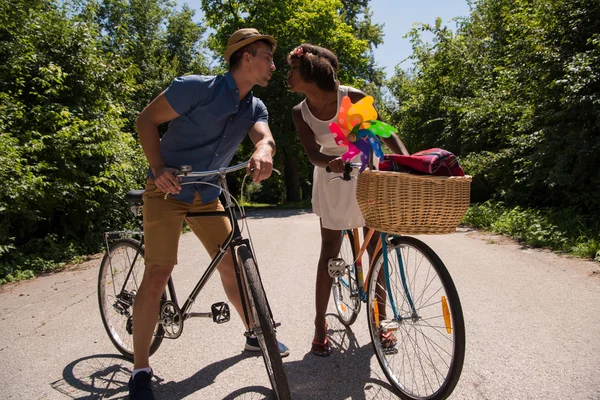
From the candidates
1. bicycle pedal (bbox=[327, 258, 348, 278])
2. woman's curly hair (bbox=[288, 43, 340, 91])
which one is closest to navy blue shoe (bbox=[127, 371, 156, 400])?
bicycle pedal (bbox=[327, 258, 348, 278])

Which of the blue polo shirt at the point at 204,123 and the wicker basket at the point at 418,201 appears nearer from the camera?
the wicker basket at the point at 418,201

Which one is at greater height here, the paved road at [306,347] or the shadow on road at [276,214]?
the paved road at [306,347]

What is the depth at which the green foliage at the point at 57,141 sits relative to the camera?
22.8 ft

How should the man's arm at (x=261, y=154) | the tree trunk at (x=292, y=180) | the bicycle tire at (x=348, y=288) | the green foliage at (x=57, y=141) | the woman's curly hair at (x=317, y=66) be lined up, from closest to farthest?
1. the man's arm at (x=261, y=154)
2. the woman's curly hair at (x=317, y=66)
3. the bicycle tire at (x=348, y=288)
4. the green foliage at (x=57, y=141)
5. the tree trunk at (x=292, y=180)

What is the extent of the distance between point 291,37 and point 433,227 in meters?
21.9

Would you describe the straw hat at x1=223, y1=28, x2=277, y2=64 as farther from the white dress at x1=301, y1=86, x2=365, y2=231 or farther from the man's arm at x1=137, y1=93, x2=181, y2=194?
the white dress at x1=301, y1=86, x2=365, y2=231

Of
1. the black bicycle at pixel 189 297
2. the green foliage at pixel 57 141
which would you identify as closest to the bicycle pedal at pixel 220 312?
the black bicycle at pixel 189 297

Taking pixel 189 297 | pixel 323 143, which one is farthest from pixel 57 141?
pixel 323 143

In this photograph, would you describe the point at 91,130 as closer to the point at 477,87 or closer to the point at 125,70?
the point at 125,70

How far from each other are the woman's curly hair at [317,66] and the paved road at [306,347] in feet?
6.31

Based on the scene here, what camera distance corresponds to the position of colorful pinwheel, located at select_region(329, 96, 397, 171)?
8.46ft

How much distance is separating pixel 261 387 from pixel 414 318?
3.39 feet

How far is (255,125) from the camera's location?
9.55 feet

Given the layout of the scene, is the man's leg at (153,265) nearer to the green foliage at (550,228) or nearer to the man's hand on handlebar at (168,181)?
the man's hand on handlebar at (168,181)
